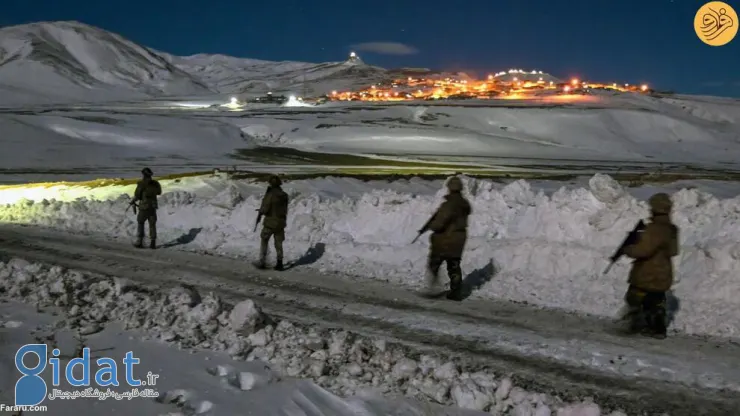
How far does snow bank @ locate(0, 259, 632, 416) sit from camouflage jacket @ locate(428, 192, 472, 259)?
2774 millimetres

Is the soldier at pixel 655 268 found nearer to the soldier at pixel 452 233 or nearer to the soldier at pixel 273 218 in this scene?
the soldier at pixel 452 233

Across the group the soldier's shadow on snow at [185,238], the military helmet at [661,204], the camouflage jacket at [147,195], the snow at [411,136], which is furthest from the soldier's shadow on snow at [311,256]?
the snow at [411,136]

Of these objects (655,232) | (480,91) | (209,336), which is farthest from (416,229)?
(480,91)

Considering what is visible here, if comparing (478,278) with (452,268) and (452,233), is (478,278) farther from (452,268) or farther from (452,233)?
(452,233)

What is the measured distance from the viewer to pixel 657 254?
8.09 metres

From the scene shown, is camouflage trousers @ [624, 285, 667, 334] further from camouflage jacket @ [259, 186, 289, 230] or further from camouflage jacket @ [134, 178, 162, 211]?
camouflage jacket @ [134, 178, 162, 211]

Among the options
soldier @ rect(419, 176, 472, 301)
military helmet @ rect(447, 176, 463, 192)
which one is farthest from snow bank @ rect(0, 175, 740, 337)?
military helmet @ rect(447, 176, 463, 192)

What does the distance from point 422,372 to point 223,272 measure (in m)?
6.02

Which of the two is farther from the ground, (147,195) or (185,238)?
(147,195)

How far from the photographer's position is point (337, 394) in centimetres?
603

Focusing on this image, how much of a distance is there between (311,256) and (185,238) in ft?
12.8

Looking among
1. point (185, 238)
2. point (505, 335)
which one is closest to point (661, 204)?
point (505, 335)

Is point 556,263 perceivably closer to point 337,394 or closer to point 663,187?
point 337,394

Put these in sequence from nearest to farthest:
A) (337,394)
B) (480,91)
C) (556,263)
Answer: (337,394) < (556,263) < (480,91)
